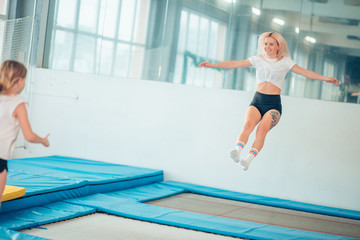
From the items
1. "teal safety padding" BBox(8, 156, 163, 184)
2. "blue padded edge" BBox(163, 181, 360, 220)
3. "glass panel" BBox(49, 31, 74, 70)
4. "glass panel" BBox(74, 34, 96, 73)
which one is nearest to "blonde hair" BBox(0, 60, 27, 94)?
"teal safety padding" BBox(8, 156, 163, 184)

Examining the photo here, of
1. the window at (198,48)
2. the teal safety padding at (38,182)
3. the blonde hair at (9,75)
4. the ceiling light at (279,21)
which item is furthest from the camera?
the window at (198,48)

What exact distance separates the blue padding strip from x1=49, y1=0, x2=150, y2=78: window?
2551 millimetres

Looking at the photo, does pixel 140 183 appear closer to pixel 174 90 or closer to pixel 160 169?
pixel 160 169

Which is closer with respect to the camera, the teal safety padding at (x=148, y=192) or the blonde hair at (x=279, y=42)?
the blonde hair at (x=279, y=42)

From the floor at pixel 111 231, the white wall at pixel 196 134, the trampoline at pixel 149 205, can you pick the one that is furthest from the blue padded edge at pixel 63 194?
the white wall at pixel 196 134

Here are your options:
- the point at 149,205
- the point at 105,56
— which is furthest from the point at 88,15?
the point at 149,205

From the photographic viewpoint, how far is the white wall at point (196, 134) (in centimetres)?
618

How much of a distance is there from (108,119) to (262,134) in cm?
354

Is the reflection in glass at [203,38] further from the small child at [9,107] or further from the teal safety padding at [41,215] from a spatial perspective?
the small child at [9,107]

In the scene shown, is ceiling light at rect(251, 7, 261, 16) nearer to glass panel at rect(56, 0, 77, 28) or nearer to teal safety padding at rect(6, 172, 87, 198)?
glass panel at rect(56, 0, 77, 28)

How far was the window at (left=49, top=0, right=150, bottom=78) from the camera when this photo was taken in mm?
7090

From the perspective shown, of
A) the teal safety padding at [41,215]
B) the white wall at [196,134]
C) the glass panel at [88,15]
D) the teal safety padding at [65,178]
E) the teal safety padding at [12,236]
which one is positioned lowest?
the teal safety padding at [41,215]

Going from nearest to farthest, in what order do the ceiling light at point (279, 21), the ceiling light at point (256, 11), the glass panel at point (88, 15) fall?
the ceiling light at point (279, 21), the ceiling light at point (256, 11), the glass panel at point (88, 15)

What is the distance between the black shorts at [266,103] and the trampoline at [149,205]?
3.84 feet
